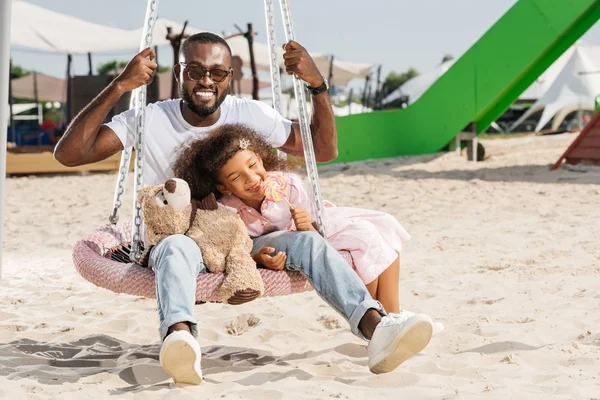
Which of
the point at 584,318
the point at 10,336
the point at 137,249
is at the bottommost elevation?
the point at 10,336

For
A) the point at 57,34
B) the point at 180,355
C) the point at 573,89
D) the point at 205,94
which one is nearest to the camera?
the point at 180,355

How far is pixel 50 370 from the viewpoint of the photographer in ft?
9.02

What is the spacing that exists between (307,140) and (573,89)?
65.6ft

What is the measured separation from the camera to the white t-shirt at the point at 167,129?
2.65 metres

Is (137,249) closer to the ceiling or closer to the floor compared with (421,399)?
closer to the ceiling

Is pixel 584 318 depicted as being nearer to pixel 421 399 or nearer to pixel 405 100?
pixel 421 399

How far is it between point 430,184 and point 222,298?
6142 millimetres

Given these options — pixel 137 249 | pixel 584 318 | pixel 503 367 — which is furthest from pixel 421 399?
pixel 584 318

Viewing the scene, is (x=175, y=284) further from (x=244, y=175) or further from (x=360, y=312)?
(x=360, y=312)

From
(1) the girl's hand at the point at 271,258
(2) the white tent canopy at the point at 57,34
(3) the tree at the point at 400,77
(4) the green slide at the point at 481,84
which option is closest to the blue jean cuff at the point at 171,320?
(1) the girl's hand at the point at 271,258

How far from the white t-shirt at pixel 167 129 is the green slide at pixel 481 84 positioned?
697 centimetres

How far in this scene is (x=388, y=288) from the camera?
2650mm

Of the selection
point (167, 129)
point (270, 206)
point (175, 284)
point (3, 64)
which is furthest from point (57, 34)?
point (175, 284)

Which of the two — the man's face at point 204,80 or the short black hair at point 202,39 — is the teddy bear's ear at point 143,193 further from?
the short black hair at point 202,39
